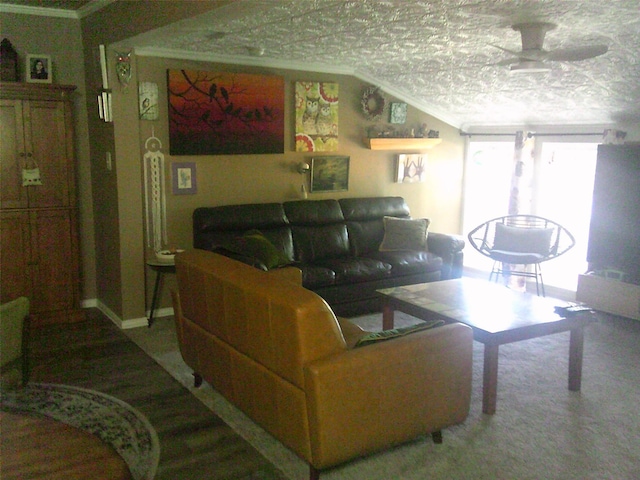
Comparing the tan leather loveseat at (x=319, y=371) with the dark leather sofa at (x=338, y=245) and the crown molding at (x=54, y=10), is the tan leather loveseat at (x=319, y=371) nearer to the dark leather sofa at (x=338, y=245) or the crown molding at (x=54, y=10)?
the dark leather sofa at (x=338, y=245)

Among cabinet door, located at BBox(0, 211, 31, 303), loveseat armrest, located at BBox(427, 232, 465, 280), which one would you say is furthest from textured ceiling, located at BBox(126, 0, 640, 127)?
cabinet door, located at BBox(0, 211, 31, 303)

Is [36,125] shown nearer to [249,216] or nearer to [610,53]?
[249,216]

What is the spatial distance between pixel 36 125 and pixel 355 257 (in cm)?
283

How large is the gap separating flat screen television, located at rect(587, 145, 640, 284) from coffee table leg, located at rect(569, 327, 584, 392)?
1.83 metres

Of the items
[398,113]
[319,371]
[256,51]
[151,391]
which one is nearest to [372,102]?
[398,113]

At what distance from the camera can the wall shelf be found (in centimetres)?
618

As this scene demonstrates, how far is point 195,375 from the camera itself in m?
3.68

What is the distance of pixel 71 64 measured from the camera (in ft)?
16.8

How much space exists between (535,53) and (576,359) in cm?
185

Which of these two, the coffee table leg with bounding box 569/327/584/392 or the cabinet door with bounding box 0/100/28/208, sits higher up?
the cabinet door with bounding box 0/100/28/208

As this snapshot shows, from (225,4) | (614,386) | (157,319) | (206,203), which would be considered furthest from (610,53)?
(157,319)

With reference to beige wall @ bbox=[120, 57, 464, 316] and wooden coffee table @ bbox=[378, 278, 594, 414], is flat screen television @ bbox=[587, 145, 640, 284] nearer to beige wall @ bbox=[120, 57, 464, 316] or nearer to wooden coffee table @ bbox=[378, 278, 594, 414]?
wooden coffee table @ bbox=[378, 278, 594, 414]

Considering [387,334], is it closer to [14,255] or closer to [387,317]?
[387,317]

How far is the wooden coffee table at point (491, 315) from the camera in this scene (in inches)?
133
